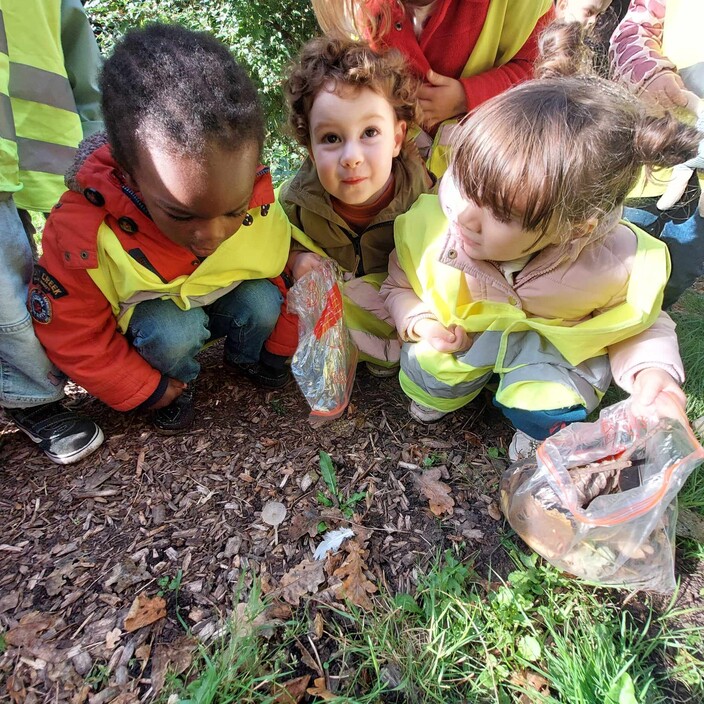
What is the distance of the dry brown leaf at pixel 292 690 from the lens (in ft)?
4.71

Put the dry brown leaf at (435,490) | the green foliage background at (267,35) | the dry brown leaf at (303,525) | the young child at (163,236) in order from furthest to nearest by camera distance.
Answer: the green foliage background at (267,35) → the dry brown leaf at (435,490) → the dry brown leaf at (303,525) → the young child at (163,236)

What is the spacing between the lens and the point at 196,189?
157 cm

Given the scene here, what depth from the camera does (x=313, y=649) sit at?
1568mm

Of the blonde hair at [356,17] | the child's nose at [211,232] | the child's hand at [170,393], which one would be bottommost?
the child's hand at [170,393]

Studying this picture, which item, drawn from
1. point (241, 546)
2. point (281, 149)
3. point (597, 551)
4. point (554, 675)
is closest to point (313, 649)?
point (241, 546)

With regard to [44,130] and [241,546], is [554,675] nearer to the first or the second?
[241,546]

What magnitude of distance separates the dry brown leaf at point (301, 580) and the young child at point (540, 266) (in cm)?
87

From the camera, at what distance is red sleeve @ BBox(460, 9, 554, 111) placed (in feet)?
7.66

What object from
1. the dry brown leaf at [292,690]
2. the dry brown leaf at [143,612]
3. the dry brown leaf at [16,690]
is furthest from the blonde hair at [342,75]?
the dry brown leaf at [16,690]

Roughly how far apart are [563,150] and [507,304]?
25.0 inches

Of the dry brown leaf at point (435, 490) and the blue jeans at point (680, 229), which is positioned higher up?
the blue jeans at point (680, 229)

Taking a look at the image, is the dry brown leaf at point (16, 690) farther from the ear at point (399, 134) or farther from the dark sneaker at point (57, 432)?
the ear at point (399, 134)

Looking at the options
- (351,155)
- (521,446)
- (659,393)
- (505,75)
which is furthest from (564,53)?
(521,446)

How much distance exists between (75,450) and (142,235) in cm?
98
